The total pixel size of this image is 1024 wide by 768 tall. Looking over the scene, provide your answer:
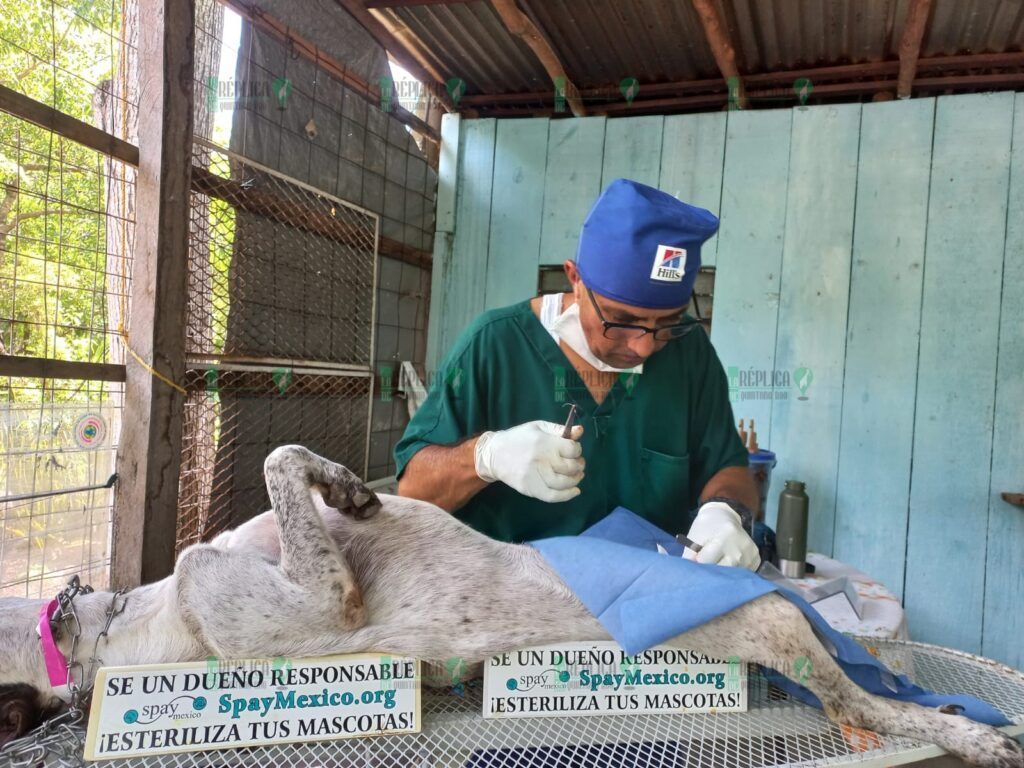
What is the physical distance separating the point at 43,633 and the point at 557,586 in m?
1.39

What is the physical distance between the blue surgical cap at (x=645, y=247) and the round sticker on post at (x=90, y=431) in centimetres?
232

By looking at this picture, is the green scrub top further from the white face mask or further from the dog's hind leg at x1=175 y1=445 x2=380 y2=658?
the dog's hind leg at x1=175 y1=445 x2=380 y2=658

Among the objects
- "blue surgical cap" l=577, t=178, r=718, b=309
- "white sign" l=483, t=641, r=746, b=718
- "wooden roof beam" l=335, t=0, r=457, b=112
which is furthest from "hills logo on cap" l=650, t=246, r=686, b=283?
"wooden roof beam" l=335, t=0, r=457, b=112

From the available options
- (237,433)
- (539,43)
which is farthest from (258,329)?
(539,43)

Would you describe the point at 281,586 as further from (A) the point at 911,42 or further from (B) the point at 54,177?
(B) the point at 54,177

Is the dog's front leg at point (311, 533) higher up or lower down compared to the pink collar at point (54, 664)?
higher up

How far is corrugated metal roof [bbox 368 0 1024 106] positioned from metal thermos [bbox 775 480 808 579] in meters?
2.70

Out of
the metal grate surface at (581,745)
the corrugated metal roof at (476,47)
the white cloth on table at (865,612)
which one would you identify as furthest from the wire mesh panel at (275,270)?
the white cloth on table at (865,612)

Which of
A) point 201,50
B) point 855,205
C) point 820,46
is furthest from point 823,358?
point 201,50

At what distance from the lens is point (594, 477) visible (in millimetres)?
2250

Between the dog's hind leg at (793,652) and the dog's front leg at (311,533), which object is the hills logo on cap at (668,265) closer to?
the dog's hind leg at (793,652)

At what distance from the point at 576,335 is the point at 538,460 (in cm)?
52

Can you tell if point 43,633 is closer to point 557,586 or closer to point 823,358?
point 557,586

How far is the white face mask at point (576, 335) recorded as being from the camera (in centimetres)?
220
